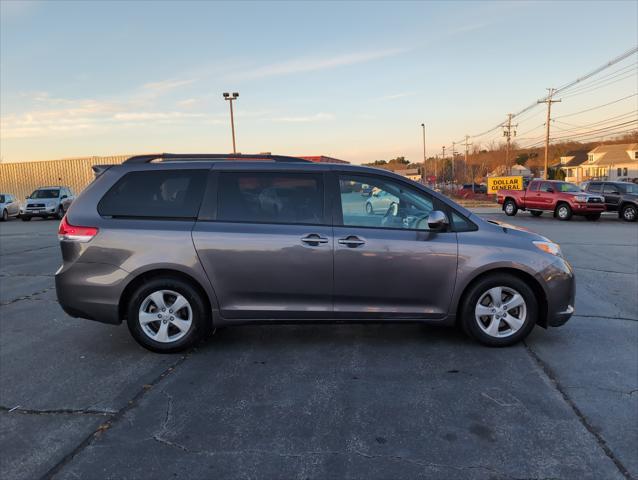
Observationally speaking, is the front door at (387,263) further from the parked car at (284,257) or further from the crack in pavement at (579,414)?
the crack in pavement at (579,414)

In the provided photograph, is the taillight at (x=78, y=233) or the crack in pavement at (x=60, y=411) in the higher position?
the taillight at (x=78, y=233)

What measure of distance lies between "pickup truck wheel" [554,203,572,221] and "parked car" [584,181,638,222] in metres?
2.02

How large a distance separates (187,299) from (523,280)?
321cm

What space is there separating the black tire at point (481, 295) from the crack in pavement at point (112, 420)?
8.83 ft

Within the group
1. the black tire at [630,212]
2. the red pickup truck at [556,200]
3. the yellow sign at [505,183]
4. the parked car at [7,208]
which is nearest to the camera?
the black tire at [630,212]

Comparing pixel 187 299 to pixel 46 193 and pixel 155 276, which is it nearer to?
pixel 155 276

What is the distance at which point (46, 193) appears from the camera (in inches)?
1064

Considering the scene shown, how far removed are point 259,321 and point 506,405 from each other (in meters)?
2.25

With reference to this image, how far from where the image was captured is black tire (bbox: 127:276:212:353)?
4.57 m

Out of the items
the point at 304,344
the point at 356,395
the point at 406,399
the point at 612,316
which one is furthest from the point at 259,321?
the point at 612,316

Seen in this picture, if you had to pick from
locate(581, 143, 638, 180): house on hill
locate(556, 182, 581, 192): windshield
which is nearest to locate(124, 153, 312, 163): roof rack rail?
locate(556, 182, 581, 192): windshield

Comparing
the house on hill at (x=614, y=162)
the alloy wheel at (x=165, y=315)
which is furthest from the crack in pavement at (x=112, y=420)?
the house on hill at (x=614, y=162)

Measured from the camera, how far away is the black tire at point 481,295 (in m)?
4.62

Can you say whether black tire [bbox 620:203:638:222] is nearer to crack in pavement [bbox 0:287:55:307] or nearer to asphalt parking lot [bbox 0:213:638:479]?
asphalt parking lot [bbox 0:213:638:479]
